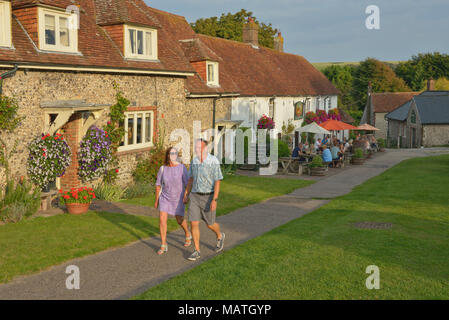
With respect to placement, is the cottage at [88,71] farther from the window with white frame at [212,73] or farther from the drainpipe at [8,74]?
the window with white frame at [212,73]

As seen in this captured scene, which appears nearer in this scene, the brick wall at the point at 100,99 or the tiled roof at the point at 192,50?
the brick wall at the point at 100,99

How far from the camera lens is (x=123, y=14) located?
16.6m

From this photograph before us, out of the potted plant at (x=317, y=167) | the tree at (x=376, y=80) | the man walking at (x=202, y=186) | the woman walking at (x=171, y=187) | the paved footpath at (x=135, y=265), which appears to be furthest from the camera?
the tree at (x=376, y=80)

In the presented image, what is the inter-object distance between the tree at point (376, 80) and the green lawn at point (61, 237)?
77.2 meters

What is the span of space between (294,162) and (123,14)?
473 inches

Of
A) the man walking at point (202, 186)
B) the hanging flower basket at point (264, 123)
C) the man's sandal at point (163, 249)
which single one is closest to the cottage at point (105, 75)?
the hanging flower basket at point (264, 123)

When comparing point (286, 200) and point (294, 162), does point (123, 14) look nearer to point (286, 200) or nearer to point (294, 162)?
point (286, 200)

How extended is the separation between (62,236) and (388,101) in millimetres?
66033

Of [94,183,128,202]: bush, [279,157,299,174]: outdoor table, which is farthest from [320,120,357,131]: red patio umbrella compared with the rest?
[94,183,128,202]: bush

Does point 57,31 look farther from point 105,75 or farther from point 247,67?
point 247,67

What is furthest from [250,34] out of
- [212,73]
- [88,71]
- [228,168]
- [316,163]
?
[88,71]

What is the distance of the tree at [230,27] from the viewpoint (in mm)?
46812

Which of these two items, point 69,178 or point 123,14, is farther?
point 123,14
